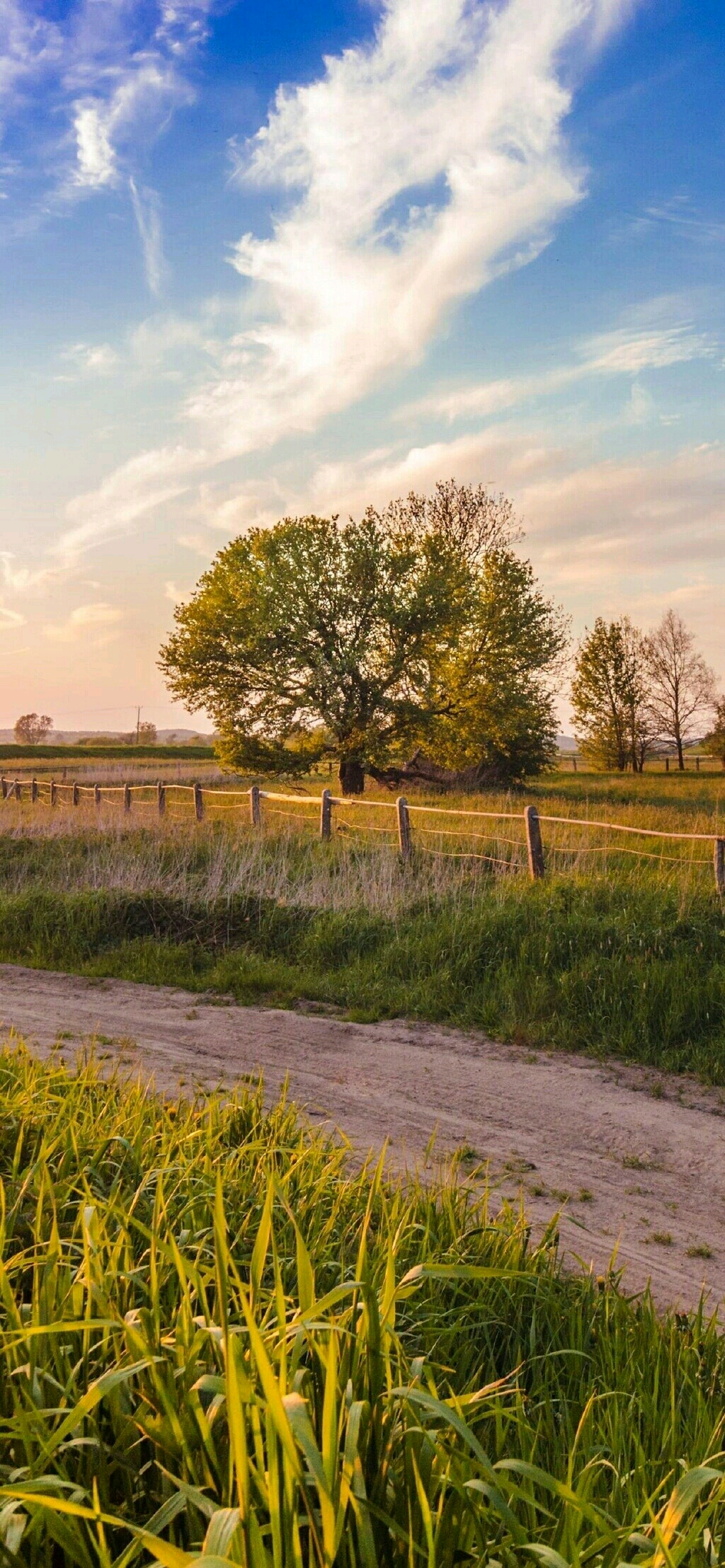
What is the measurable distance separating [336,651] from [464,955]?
22222 mm

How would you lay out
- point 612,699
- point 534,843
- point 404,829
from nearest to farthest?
1. point 534,843
2. point 404,829
3. point 612,699

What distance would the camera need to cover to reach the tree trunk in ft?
106

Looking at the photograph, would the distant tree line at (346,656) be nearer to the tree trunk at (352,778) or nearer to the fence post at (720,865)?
the tree trunk at (352,778)

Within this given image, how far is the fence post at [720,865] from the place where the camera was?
1041 cm

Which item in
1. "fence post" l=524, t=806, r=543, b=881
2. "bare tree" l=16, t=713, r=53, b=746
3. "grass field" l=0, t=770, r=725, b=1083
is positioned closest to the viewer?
"grass field" l=0, t=770, r=725, b=1083

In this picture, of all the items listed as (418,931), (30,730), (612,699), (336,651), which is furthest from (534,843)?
(30,730)

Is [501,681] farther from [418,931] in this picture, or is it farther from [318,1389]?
[318,1389]

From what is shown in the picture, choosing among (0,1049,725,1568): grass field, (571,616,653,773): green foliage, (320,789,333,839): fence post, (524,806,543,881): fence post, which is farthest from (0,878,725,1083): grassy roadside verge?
(571,616,653,773): green foliage

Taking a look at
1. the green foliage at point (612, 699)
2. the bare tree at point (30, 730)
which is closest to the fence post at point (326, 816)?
the green foliage at point (612, 699)

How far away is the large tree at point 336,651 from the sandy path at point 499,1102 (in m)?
22.0

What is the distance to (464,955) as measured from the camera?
9.11 meters

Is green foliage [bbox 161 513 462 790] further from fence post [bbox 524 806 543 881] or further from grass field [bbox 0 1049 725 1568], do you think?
grass field [bbox 0 1049 725 1568]

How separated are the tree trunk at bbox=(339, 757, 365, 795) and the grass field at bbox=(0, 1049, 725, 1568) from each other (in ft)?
94.2

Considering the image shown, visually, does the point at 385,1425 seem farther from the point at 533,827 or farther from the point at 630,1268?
the point at 533,827
